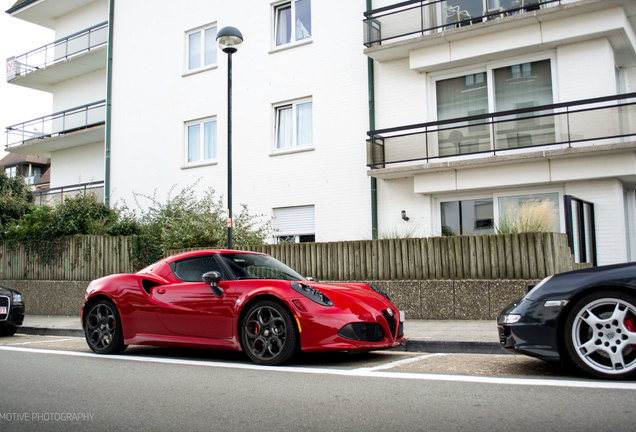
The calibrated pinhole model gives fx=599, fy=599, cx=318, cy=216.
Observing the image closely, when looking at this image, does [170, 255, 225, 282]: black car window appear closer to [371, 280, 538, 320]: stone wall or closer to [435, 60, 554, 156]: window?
[371, 280, 538, 320]: stone wall

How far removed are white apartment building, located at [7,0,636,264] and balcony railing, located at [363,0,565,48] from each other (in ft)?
0.16

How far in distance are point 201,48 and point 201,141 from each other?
10.5 feet

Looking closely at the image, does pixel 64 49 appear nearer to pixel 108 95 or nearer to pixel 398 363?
pixel 108 95

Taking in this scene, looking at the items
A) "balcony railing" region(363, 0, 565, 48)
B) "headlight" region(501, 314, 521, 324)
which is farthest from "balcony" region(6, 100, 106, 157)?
"headlight" region(501, 314, 521, 324)

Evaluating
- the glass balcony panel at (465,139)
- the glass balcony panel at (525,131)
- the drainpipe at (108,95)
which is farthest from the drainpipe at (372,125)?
the drainpipe at (108,95)

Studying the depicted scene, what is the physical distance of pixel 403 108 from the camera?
15766mm

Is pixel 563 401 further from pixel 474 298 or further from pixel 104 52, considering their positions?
pixel 104 52

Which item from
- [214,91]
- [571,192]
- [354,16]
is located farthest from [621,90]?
[214,91]

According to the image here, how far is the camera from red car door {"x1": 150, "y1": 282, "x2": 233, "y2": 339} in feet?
22.4

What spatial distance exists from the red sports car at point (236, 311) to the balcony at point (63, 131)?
666 inches

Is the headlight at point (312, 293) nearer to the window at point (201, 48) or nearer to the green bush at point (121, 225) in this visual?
the green bush at point (121, 225)

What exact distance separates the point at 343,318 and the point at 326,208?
1043 cm

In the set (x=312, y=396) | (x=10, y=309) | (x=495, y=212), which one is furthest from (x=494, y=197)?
(x=10, y=309)

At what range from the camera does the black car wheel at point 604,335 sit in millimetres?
4887
